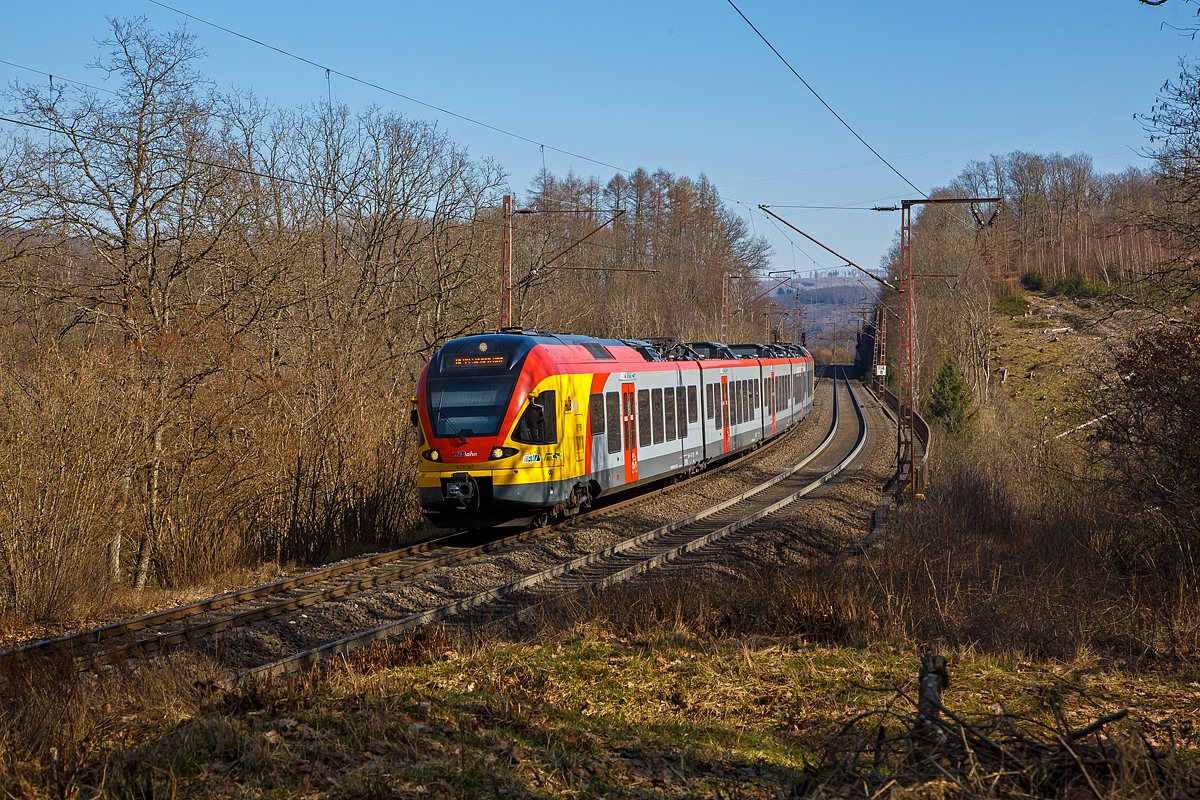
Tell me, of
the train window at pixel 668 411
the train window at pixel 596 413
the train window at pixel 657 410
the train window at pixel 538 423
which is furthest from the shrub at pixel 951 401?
the train window at pixel 538 423

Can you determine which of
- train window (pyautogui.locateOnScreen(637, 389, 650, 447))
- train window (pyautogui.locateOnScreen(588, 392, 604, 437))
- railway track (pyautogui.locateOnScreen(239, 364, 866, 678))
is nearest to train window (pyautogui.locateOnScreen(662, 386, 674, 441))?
train window (pyautogui.locateOnScreen(637, 389, 650, 447))

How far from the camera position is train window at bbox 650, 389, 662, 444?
61.5ft

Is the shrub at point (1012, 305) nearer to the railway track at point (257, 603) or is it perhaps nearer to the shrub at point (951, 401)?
the shrub at point (951, 401)

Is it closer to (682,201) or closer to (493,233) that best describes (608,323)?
(493,233)

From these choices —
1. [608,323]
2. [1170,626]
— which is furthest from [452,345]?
[608,323]

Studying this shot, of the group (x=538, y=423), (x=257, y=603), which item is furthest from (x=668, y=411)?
(x=257, y=603)

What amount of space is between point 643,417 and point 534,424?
15.1 feet

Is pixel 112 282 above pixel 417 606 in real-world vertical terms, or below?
above

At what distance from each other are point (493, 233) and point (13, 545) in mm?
24170

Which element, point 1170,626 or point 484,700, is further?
point 1170,626

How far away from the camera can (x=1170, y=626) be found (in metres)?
8.00

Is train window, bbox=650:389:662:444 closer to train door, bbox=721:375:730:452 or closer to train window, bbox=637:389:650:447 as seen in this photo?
train window, bbox=637:389:650:447

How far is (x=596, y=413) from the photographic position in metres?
16.2

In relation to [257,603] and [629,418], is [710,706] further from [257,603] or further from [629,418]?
[629,418]
